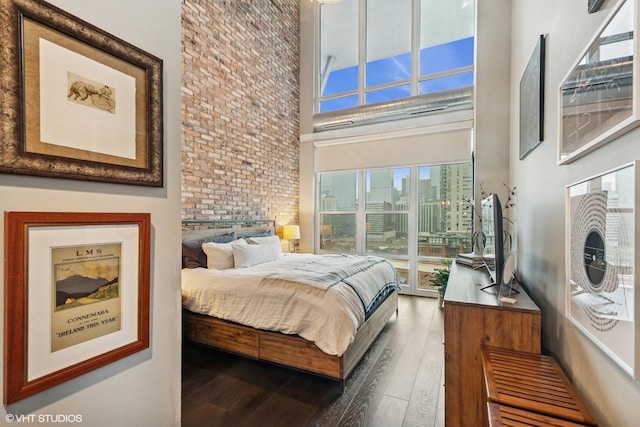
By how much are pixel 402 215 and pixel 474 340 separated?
3.55m

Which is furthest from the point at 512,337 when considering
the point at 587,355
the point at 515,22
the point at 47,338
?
the point at 515,22

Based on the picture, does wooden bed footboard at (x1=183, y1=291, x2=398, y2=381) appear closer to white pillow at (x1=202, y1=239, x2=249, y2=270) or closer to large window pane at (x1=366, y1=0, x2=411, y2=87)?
white pillow at (x1=202, y1=239, x2=249, y2=270)

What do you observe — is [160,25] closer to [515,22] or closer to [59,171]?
[59,171]

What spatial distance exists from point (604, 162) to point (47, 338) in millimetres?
1767

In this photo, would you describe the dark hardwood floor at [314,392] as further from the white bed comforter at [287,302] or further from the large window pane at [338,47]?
the large window pane at [338,47]

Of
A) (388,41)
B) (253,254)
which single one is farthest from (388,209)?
(388,41)

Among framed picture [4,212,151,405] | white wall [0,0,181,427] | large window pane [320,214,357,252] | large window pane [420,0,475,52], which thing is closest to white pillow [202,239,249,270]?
white wall [0,0,181,427]

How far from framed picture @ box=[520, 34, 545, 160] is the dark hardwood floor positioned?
196cm

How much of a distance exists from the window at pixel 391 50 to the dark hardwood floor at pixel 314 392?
389cm

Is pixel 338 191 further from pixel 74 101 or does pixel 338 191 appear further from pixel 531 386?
pixel 74 101

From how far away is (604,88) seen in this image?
0.98m

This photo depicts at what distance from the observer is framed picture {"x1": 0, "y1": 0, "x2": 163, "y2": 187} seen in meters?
0.67

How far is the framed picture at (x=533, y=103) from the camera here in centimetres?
178

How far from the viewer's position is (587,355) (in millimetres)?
1142
